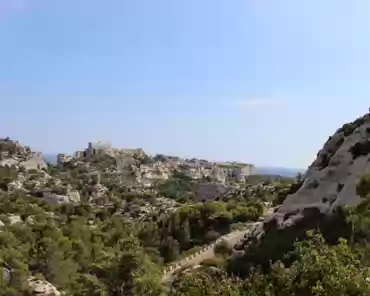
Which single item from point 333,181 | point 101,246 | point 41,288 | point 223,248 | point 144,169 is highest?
point 333,181

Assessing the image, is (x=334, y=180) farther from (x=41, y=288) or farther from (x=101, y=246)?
(x=101, y=246)

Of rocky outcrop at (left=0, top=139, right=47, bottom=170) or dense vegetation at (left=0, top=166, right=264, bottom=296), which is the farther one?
rocky outcrop at (left=0, top=139, right=47, bottom=170)

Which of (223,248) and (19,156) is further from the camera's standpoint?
(19,156)

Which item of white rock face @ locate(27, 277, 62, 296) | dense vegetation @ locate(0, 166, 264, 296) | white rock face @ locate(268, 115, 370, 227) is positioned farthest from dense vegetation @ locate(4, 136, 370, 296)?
white rock face @ locate(268, 115, 370, 227)

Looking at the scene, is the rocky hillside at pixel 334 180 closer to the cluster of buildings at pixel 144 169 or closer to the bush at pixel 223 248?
the bush at pixel 223 248

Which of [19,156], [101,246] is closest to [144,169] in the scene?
[19,156]

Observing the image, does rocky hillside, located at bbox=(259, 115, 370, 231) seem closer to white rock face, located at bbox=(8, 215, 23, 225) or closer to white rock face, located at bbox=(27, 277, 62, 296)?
white rock face, located at bbox=(27, 277, 62, 296)

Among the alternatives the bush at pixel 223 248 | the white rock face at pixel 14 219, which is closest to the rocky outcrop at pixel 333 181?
the bush at pixel 223 248

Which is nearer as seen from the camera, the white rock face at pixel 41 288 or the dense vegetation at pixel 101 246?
the dense vegetation at pixel 101 246

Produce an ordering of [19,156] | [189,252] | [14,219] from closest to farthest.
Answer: [189,252] → [14,219] → [19,156]

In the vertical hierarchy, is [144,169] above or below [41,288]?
above

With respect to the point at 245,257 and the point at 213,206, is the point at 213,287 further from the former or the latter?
the point at 213,206

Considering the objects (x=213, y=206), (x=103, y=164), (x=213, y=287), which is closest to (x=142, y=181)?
(x=103, y=164)

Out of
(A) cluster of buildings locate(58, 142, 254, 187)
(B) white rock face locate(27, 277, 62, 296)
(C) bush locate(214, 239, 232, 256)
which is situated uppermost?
(A) cluster of buildings locate(58, 142, 254, 187)
